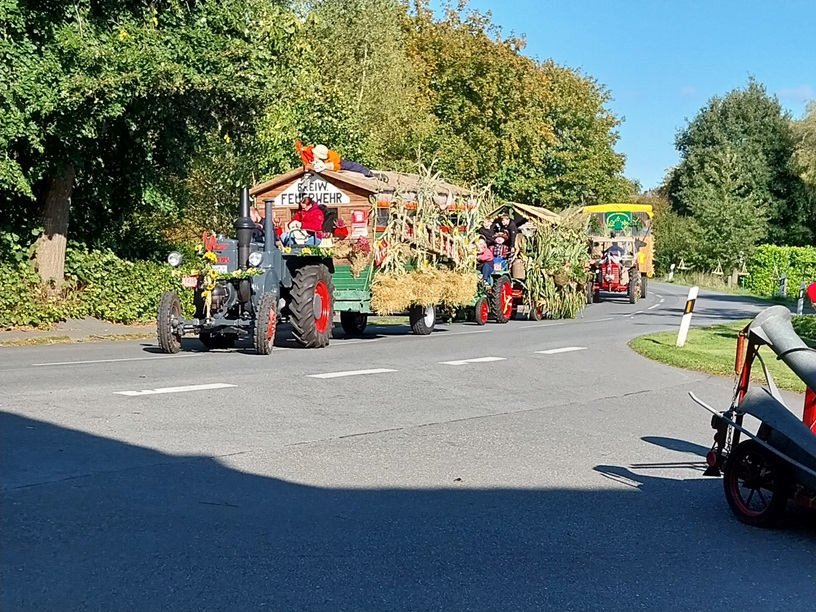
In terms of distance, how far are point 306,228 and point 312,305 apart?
2282mm

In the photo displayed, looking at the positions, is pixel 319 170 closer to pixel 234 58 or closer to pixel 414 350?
pixel 234 58

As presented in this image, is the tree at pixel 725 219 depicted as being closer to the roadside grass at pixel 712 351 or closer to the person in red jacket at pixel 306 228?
the roadside grass at pixel 712 351

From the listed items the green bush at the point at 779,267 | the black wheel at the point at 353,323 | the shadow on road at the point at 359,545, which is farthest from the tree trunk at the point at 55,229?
the green bush at the point at 779,267

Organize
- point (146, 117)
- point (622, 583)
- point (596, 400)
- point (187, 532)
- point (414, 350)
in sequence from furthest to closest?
point (146, 117), point (414, 350), point (596, 400), point (187, 532), point (622, 583)

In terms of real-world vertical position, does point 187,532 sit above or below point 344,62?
below

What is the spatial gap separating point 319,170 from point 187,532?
1435cm

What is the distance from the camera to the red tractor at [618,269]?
35.8m

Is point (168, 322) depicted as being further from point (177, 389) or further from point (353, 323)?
point (353, 323)

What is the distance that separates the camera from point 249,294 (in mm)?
15039

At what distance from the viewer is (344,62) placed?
41.8m

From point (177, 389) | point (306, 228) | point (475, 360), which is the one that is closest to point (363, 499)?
point (177, 389)

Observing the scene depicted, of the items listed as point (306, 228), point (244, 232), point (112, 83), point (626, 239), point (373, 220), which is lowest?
point (244, 232)

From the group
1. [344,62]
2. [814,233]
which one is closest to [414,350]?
[344,62]

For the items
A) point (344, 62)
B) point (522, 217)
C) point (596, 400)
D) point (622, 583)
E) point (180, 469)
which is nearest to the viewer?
point (622, 583)
